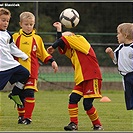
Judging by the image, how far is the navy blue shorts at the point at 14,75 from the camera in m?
8.48

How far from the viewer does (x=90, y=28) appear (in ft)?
82.7

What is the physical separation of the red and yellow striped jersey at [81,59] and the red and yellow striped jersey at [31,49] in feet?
2.89

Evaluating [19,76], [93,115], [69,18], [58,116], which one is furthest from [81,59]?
[58,116]

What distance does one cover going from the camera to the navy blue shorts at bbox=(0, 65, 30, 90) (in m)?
8.48

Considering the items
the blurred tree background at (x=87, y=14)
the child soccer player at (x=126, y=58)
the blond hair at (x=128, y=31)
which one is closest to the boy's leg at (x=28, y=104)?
the child soccer player at (x=126, y=58)

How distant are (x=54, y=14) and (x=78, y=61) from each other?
1590cm

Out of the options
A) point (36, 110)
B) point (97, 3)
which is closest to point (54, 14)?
point (97, 3)

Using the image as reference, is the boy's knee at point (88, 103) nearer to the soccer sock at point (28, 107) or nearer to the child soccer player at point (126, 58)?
the child soccer player at point (126, 58)

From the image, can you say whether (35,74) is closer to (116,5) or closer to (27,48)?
(27,48)

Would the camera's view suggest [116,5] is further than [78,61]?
Yes

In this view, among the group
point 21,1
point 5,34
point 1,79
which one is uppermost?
point 21,1

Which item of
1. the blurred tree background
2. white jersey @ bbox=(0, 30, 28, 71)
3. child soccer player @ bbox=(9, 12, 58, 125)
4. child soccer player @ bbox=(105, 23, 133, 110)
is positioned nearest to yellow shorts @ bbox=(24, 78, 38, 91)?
child soccer player @ bbox=(9, 12, 58, 125)

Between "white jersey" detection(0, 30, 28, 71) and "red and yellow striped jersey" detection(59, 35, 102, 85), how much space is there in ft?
2.87

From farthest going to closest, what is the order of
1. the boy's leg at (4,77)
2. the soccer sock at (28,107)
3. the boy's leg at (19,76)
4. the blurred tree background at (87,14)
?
the blurred tree background at (87,14), the soccer sock at (28,107), the boy's leg at (19,76), the boy's leg at (4,77)
